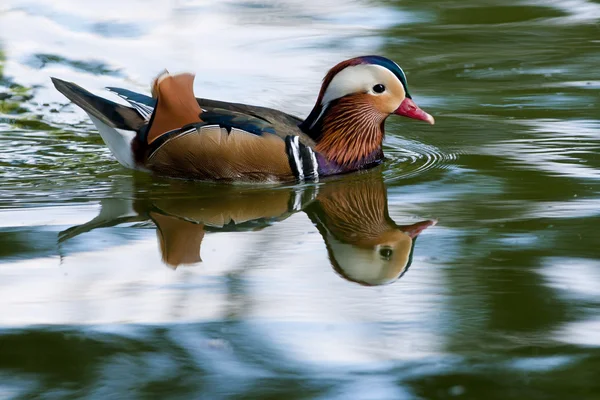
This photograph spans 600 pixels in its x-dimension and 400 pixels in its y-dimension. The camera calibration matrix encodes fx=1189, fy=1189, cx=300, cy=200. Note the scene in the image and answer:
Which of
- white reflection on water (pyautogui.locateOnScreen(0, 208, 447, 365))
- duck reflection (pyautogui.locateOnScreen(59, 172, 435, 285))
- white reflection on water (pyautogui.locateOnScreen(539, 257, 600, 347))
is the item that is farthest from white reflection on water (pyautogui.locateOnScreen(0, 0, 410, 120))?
white reflection on water (pyautogui.locateOnScreen(539, 257, 600, 347))

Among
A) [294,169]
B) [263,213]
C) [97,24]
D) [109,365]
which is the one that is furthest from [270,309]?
[97,24]

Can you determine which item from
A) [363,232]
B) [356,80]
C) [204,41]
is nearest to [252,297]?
[363,232]

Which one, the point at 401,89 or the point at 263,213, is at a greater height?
the point at 401,89

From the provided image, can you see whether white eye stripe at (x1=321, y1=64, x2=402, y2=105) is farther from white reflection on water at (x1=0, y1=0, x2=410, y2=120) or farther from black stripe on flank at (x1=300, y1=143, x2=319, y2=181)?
white reflection on water at (x1=0, y1=0, x2=410, y2=120)

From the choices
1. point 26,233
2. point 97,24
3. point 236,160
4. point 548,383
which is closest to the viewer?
point 548,383

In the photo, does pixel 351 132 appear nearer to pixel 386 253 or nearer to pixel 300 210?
pixel 300 210

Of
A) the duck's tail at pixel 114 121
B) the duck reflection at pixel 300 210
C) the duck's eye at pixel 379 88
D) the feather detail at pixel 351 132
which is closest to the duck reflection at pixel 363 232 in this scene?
the duck reflection at pixel 300 210

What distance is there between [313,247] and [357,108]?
1.86 m

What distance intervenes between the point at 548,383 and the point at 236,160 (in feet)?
9.82

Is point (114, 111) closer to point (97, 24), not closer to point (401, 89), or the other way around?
point (401, 89)

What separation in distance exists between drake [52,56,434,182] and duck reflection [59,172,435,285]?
14 cm

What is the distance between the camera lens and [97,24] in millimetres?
10281

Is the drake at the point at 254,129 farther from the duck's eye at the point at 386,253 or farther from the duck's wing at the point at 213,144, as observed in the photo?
the duck's eye at the point at 386,253

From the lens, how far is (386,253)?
16.0ft
